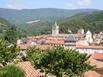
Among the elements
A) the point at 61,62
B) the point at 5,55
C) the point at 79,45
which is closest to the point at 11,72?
the point at 61,62

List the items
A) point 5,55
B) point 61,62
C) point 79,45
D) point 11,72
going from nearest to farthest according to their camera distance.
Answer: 1. point 11,72
2. point 61,62
3. point 5,55
4. point 79,45

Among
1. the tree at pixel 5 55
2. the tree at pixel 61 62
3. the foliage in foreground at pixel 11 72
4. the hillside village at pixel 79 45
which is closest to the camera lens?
the foliage in foreground at pixel 11 72

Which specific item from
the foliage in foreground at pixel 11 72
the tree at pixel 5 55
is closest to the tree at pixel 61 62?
the tree at pixel 5 55

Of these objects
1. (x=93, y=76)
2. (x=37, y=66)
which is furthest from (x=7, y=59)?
(x=93, y=76)

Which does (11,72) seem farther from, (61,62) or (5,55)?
(5,55)

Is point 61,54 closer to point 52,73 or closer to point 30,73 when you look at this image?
point 52,73

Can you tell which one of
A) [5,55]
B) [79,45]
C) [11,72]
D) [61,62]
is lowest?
[79,45]

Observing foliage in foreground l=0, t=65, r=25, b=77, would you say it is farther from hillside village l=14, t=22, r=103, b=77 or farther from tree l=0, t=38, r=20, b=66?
tree l=0, t=38, r=20, b=66

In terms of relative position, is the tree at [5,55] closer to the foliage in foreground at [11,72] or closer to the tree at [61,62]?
the tree at [61,62]

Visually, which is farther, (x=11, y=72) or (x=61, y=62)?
(x=61, y=62)
